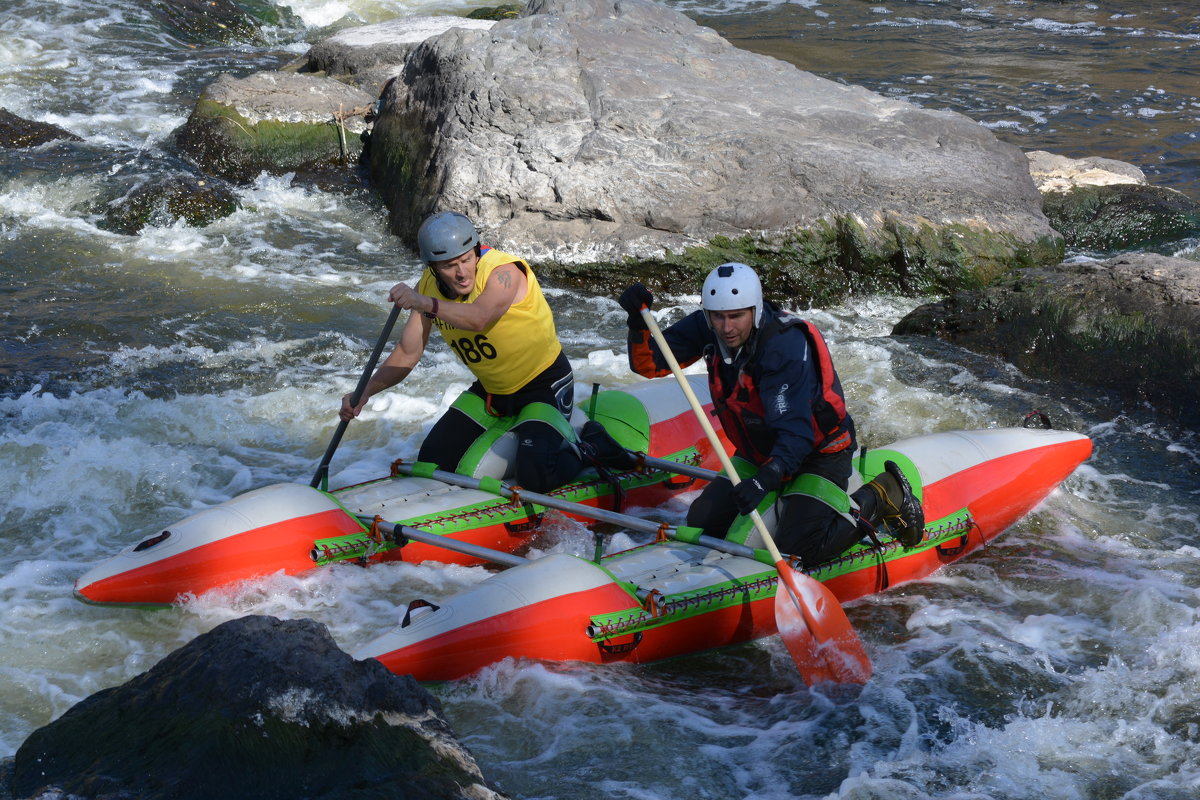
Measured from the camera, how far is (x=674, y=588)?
450 centimetres

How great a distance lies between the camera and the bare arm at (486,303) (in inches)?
195

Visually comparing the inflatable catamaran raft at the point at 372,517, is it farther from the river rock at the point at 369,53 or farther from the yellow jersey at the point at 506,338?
the river rock at the point at 369,53

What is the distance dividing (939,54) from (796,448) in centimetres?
1376

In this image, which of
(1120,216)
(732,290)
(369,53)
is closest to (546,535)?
(732,290)

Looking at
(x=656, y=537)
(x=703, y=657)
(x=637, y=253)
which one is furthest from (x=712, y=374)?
(x=637, y=253)

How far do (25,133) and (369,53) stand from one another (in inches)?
143

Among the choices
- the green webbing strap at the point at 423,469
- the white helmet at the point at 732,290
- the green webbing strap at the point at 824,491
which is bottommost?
the green webbing strap at the point at 423,469

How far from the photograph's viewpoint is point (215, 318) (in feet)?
26.3

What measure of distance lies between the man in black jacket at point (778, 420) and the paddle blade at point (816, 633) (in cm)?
32

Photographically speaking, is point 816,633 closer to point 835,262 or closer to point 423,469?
point 423,469

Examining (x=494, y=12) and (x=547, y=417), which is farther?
(x=494, y=12)

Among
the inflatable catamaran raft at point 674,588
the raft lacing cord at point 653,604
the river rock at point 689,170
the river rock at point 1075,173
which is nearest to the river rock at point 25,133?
the river rock at point 689,170

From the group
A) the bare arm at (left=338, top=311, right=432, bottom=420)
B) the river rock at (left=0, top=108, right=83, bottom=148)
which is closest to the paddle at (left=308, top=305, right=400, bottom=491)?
the bare arm at (left=338, top=311, right=432, bottom=420)

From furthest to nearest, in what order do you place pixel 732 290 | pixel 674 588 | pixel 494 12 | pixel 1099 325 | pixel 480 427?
pixel 494 12 → pixel 1099 325 → pixel 480 427 → pixel 674 588 → pixel 732 290
